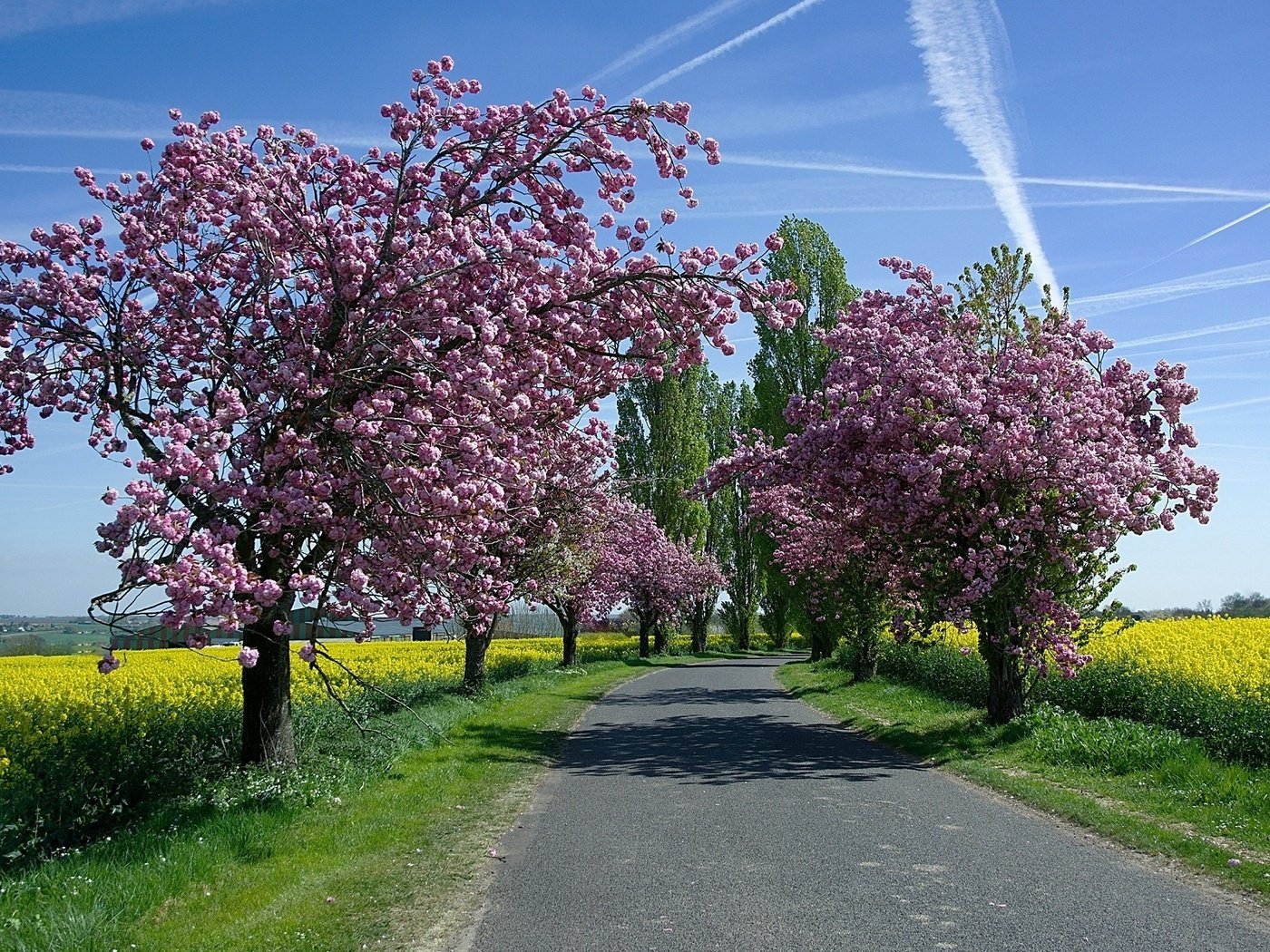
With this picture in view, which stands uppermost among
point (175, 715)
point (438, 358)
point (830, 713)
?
point (438, 358)

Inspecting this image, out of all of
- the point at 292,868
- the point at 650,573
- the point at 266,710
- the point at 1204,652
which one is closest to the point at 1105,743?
the point at 1204,652

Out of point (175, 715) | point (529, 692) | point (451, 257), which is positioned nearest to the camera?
point (451, 257)

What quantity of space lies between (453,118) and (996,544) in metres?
10.6

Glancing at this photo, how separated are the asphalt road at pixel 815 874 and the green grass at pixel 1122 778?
498 mm

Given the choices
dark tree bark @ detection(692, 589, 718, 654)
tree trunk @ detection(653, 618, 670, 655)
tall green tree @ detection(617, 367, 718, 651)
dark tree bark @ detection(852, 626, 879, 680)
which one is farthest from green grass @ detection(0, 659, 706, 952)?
dark tree bark @ detection(692, 589, 718, 654)

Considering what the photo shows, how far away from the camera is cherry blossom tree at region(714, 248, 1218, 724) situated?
14898mm

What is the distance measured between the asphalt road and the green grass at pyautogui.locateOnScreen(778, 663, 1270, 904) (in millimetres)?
498

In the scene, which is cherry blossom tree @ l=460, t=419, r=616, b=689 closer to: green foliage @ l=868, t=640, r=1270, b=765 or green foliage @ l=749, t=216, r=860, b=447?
green foliage @ l=868, t=640, r=1270, b=765

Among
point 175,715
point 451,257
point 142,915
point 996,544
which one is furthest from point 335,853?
point 996,544

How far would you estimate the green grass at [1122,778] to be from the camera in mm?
8508

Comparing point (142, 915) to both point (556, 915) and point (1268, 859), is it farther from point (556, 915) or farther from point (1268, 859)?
point (1268, 859)

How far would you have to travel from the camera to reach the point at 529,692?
25734 mm

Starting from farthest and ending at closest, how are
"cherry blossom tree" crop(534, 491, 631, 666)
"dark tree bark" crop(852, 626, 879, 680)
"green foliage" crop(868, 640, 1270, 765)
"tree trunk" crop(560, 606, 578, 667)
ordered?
1. "tree trunk" crop(560, 606, 578, 667)
2. "dark tree bark" crop(852, 626, 879, 680)
3. "cherry blossom tree" crop(534, 491, 631, 666)
4. "green foliage" crop(868, 640, 1270, 765)

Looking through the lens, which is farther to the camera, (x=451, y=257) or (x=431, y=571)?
(x=431, y=571)
